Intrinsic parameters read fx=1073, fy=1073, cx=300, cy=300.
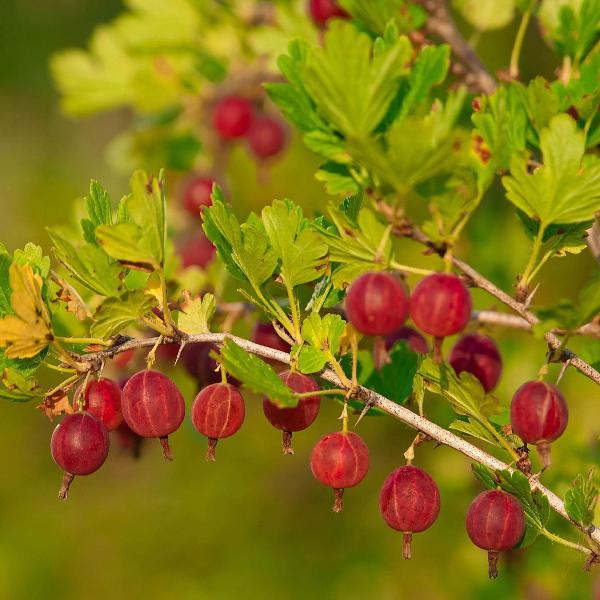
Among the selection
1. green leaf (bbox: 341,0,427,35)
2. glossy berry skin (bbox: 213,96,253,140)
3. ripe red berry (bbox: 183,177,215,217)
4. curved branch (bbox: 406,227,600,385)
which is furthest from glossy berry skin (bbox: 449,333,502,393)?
glossy berry skin (bbox: 213,96,253,140)

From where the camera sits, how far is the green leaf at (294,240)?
169 cm

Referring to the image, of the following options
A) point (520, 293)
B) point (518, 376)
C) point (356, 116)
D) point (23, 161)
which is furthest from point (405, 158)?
point (23, 161)

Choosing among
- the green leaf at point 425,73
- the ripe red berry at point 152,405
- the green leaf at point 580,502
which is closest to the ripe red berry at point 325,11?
the green leaf at point 425,73

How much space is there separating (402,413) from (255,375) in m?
0.28

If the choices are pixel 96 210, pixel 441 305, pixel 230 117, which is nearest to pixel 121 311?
pixel 96 210

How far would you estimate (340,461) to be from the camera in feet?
5.51

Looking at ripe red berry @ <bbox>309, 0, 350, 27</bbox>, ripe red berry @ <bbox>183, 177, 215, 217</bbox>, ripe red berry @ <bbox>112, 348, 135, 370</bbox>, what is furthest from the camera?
ripe red berry @ <bbox>183, 177, 215, 217</bbox>

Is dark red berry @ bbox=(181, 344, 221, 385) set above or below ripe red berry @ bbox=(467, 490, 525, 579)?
below

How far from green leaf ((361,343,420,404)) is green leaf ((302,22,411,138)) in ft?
1.73

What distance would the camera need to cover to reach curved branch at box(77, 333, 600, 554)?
172 cm

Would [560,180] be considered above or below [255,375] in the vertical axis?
above

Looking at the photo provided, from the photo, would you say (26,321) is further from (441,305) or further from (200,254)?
(200,254)

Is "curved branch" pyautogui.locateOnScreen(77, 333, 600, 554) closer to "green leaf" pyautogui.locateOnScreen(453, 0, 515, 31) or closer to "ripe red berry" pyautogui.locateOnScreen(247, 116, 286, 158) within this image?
"green leaf" pyautogui.locateOnScreen(453, 0, 515, 31)

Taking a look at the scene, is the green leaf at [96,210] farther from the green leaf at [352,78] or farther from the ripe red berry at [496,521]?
the ripe red berry at [496,521]
